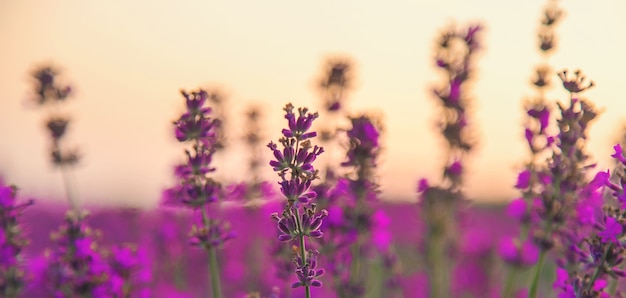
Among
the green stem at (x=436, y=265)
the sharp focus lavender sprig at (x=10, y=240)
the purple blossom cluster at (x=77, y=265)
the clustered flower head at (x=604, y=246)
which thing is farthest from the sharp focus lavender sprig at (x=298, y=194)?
the green stem at (x=436, y=265)

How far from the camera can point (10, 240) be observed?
10.7 feet

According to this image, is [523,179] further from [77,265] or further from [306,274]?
[77,265]

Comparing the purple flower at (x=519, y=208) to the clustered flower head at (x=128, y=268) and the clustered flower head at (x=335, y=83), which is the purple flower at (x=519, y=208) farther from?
the clustered flower head at (x=128, y=268)

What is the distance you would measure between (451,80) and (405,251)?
225 inches

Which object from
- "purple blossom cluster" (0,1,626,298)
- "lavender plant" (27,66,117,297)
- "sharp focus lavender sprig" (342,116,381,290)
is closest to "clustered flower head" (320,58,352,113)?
"purple blossom cluster" (0,1,626,298)

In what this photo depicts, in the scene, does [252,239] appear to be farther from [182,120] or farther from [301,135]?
[301,135]

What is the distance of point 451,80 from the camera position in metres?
4.37

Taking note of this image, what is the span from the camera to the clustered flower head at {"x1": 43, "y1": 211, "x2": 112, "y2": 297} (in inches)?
126

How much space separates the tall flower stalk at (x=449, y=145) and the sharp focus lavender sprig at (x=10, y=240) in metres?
2.32

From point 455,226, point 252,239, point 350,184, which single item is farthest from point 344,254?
point 252,239

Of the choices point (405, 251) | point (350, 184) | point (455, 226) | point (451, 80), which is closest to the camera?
point (350, 184)

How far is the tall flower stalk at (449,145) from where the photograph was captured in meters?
4.34

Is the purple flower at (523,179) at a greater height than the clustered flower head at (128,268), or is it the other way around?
the purple flower at (523,179)

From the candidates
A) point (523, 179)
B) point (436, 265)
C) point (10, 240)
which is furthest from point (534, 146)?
point (10, 240)
